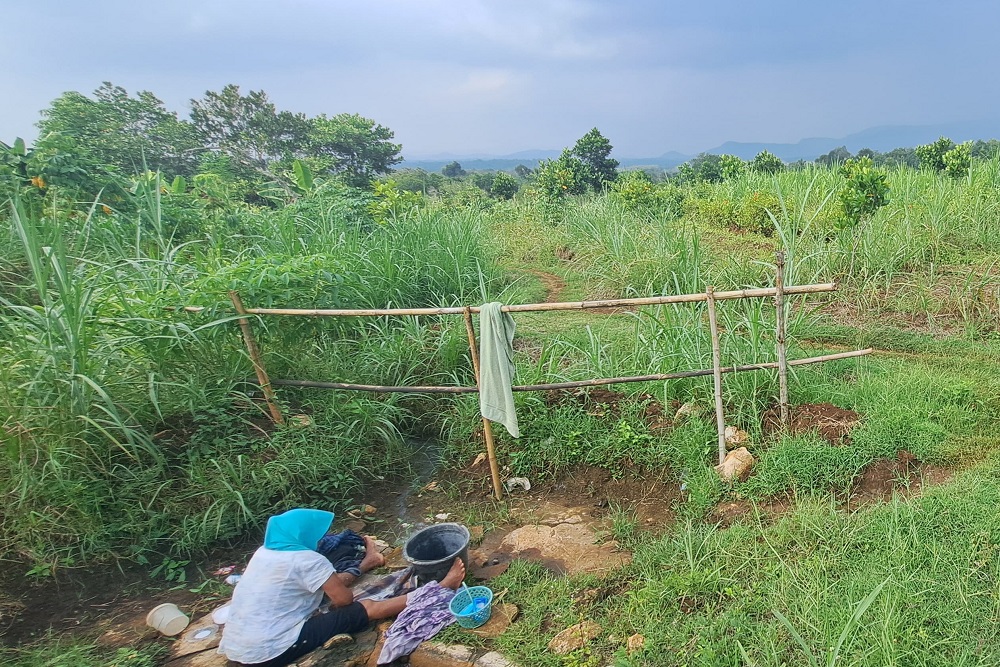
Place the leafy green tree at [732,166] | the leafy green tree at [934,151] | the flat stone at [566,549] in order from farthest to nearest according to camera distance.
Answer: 1. the leafy green tree at [732,166]
2. the leafy green tree at [934,151]
3. the flat stone at [566,549]

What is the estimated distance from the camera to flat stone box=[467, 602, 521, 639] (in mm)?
2312

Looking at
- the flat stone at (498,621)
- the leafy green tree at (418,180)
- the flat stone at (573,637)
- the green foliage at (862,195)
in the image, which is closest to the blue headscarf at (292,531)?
the flat stone at (498,621)

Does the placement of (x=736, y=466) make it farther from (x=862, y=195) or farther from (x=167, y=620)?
(x=862, y=195)

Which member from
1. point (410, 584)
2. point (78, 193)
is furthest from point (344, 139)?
point (410, 584)

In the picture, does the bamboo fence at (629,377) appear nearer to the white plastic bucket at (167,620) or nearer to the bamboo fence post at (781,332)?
the bamboo fence post at (781,332)

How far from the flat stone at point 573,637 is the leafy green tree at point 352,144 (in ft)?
65.9


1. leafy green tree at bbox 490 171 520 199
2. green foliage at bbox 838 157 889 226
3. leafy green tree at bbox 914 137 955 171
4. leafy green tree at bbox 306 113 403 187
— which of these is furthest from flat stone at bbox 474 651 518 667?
leafy green tree at bbox 306 113 403 187

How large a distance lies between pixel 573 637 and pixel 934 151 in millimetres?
11030

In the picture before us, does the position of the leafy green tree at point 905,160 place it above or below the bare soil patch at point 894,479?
above

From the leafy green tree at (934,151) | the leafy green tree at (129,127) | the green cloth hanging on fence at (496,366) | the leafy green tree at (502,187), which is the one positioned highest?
the leafy green tree at (129,127)

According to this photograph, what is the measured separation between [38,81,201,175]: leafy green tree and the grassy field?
34.9 feet

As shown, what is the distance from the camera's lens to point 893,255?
538 cm

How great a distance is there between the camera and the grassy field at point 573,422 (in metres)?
2.10

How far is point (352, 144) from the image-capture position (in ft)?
71.5
